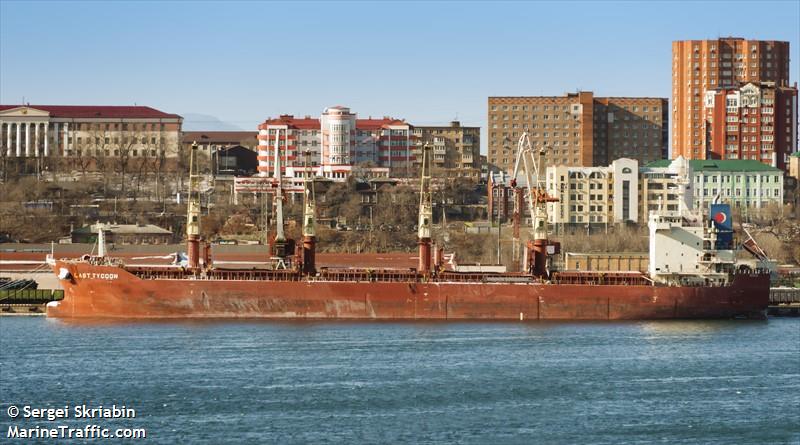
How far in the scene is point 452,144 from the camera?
13562cm

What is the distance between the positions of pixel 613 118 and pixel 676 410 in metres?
99.1

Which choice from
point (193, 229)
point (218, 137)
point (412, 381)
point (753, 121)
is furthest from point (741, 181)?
point (412, 381)

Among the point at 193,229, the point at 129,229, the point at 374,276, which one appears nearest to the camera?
the point at 374,276

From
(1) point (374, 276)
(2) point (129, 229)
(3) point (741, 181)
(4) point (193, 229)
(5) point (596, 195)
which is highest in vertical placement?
(3) point (741, 181)

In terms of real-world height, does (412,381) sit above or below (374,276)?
below

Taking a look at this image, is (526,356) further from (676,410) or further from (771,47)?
(771,47)

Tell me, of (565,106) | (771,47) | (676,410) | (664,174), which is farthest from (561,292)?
(771,47)

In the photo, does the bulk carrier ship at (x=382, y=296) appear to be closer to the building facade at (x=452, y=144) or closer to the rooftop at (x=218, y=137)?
the building facade at (x=452, y=144)

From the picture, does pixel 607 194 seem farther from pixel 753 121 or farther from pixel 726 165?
pixel 753 121

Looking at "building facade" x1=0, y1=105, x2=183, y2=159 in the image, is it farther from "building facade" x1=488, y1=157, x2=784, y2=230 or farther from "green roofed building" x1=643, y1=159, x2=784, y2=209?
"green roofed building" x1=643, y1=159, x2=784, y2=209

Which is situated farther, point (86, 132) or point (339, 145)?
point (86, 132)

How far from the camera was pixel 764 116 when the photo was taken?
138 metres

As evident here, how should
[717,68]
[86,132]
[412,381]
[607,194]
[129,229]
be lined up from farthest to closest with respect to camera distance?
[717,68], [86,132], [607,194], [129,229], [412,381]

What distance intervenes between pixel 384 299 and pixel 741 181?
66259 mm
